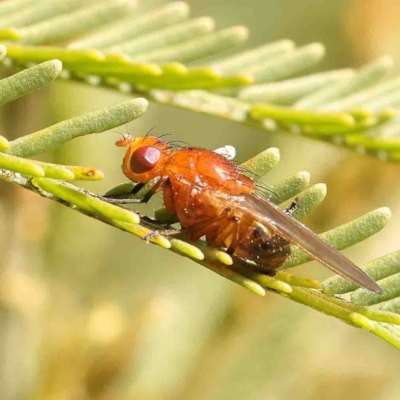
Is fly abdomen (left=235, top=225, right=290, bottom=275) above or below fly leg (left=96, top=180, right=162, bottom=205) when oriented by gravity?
below

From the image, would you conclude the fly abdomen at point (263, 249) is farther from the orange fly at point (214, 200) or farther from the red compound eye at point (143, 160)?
the red compound eye at point (143, 160)

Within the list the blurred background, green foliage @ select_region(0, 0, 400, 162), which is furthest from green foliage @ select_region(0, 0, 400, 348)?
the blurred background

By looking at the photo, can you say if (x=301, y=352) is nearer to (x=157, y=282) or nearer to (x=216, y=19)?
(x=157, y=282)

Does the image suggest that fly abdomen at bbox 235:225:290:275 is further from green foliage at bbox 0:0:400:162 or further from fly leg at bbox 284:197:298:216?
green foliage at bbox 0:0:400:162

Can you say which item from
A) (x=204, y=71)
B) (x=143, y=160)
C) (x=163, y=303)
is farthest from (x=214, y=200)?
(x=163, y=303)

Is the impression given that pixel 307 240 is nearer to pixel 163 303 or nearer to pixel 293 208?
pixel 293 208

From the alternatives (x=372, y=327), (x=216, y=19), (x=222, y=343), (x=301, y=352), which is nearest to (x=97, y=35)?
(x=372, y=327)

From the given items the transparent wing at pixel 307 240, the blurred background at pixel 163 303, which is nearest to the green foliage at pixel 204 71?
the transparent wing at pixel 307 240
